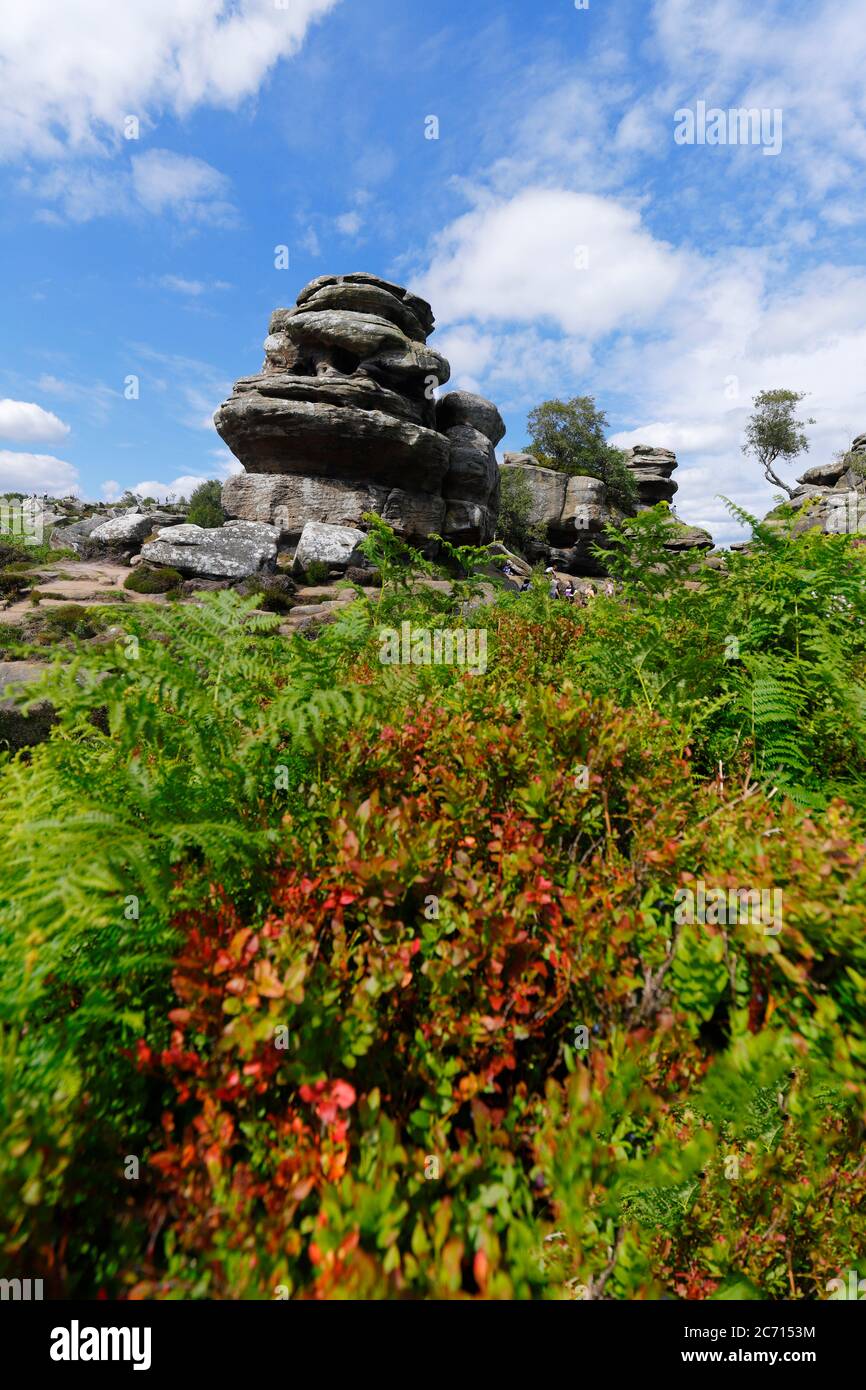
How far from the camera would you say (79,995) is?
1908 mm

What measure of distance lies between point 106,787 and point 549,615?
4.84 m

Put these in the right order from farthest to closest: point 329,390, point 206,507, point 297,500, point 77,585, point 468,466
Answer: point 206,507 → point 468,466 → point 297,500 → point 329,390 → point 77,585

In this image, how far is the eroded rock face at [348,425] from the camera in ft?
100

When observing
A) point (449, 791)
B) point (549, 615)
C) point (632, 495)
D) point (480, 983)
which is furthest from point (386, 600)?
point (632, 495)

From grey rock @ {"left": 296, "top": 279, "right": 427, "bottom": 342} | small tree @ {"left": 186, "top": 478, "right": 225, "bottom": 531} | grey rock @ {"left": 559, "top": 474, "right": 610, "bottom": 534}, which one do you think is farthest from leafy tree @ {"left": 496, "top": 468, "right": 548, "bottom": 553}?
small tree @ {"left": 186, "top": 478, "right": 225, "bottom": 531}

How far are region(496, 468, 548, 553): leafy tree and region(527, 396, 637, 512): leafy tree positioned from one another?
17.0 ft

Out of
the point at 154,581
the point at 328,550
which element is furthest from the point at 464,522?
the point at 154,581

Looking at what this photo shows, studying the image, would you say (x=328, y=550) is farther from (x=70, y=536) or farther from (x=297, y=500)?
(x=70, y=536)

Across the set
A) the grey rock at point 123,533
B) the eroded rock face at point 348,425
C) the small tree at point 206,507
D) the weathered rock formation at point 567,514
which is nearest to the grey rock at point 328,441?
the eroded rock face at point 348,425

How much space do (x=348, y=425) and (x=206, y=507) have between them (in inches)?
612

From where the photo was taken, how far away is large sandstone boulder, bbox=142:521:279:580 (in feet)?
84.2

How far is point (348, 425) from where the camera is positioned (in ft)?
98.5

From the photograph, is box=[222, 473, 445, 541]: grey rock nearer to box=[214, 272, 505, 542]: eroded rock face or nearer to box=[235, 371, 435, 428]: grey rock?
box=[214, 272, 505, 542]: eroded rock face
